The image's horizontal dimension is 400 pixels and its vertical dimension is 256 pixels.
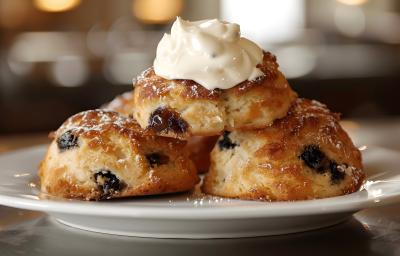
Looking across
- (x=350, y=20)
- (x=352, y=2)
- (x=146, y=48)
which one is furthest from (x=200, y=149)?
(x=352, y=2)

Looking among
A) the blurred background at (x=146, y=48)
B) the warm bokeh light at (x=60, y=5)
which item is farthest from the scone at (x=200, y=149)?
the warm bokeh light at (x=60, y=5)

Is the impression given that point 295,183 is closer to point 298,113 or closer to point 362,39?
point 298,113

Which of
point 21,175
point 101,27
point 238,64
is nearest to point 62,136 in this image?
point 21,175

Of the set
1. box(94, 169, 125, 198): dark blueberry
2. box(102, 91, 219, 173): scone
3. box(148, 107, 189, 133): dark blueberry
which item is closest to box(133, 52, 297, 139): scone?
box(148, 107, 189, 133): dark blueberry

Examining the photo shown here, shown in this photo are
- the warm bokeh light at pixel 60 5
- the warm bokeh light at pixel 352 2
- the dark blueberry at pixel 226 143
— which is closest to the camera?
the dark blueberry at pixel 226 143

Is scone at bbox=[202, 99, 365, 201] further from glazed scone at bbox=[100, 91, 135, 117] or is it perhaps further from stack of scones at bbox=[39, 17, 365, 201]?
glazed scone at bbox=[100, 91, 135, 117]

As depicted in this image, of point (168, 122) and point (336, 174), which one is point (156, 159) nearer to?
point (168, 122)

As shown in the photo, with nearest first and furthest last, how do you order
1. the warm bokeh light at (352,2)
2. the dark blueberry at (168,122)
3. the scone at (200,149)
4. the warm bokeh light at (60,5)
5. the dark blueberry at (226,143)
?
the dark blueberry at (168,122), the dark blueberry at (226,143), the scone at (200,149), the warm bokeh light at (60,5), the warm bokeh light at (352,2)

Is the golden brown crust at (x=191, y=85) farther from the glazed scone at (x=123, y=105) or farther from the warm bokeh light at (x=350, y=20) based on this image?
the warm bokeh light at (x=350, y=20)
